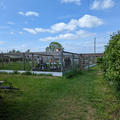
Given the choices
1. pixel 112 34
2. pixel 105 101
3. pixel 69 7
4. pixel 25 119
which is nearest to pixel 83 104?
pixel 105 101

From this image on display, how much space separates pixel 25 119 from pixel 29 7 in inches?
423

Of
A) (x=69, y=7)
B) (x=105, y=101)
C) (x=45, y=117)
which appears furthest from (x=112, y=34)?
(x=69, y=7)

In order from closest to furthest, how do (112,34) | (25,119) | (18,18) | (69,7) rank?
(25,119)
(112,34)
(69,7)
(18,18)

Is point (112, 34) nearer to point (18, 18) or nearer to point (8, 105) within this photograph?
point (8, 105)

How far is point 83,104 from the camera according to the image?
131 inches

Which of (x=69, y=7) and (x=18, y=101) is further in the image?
(x=69, y=7)

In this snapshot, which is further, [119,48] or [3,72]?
[3,72]

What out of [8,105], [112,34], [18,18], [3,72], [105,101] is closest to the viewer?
[8,105]

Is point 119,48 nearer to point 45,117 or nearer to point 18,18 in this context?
point 45,117

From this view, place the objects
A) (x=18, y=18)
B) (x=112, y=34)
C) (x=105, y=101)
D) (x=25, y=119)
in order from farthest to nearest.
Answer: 1. (x=18, y=18)
2. (x=112, y=34)
3. (x=105, y=101)
4. (x=25, y=119)

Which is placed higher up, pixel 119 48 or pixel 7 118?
pixel 119 48

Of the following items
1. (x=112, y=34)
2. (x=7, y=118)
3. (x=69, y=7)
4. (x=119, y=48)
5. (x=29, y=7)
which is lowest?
(x=7, y=118)

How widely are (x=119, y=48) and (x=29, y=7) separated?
408 inches

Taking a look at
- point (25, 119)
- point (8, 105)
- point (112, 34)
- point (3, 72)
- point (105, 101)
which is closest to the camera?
point (25, 119)
